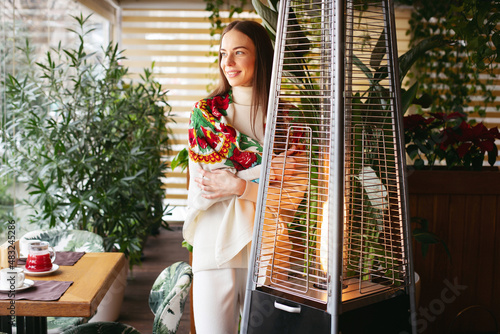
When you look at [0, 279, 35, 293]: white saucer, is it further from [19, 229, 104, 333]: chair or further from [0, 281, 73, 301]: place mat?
[19, 229, 104, 333]: chair

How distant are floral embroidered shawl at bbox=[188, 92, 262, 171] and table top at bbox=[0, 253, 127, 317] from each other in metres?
0.59

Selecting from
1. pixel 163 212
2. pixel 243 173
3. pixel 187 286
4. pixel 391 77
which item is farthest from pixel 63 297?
pixel 163 212

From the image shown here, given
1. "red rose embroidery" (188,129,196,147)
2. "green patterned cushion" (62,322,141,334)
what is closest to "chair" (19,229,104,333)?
"green patterned cushion" (62,322,141,334)

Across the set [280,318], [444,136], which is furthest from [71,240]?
[444,136]

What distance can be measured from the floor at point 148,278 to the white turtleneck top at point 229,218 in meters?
1.55

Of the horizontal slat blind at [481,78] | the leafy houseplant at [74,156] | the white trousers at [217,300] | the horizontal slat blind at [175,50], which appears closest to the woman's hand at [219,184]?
the white trousers at [217,300]

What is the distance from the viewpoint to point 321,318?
1185mm

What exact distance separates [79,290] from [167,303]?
38cm

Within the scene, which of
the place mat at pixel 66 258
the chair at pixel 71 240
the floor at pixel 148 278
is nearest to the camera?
the place mat at pixel 66 258

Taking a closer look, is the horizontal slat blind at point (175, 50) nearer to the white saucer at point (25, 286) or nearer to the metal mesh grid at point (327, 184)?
the white saucer at point (25, 286)

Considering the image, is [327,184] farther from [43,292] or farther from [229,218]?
[43,292]

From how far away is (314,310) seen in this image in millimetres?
1198

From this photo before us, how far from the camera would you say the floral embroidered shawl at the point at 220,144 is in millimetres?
1590

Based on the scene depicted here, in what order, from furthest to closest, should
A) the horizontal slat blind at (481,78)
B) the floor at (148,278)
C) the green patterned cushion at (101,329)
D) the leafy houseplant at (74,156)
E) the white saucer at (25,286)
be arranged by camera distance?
the horizontal slat blind at (481,78) → the floor at (148,278) → the leafy houseplant at (74,156) → the green patterned cushion at (101,329) → the white saucer at (25,286)
